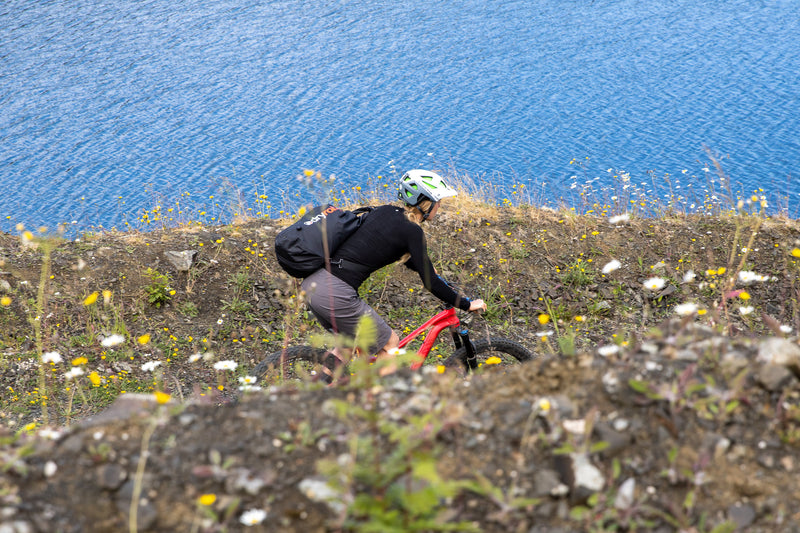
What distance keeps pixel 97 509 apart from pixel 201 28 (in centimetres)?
2785

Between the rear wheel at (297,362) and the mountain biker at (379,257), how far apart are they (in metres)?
0.22

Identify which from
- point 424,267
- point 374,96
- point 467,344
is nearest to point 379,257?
point 424,267

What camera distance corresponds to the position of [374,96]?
21656 mm

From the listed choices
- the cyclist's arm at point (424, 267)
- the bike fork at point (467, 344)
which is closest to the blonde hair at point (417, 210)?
the cyclist's arm at point (424, 267)

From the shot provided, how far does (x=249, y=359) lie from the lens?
6.84 m

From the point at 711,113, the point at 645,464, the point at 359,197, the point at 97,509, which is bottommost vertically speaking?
the point at 711,113

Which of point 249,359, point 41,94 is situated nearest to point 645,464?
point 249,359

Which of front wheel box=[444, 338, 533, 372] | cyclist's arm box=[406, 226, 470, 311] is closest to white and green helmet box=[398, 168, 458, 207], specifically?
cyclist's arm box=[406, 226, 470, 311]

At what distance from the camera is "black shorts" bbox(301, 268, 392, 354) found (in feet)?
16.1

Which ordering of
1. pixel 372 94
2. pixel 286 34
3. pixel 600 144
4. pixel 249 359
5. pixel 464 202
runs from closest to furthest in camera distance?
pixel 249 359, pixel 464 202, pixel 600 144, pixel 372 94, pixel 286 34

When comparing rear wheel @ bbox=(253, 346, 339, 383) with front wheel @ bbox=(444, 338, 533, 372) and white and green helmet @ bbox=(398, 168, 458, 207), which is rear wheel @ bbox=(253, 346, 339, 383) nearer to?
front wheel @ bbox=(444, 338, 533, 372)

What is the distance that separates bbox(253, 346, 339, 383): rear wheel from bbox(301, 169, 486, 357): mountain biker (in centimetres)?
22

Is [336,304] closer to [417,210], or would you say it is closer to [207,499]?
[417,210]

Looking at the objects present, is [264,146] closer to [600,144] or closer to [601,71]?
[600,144]
